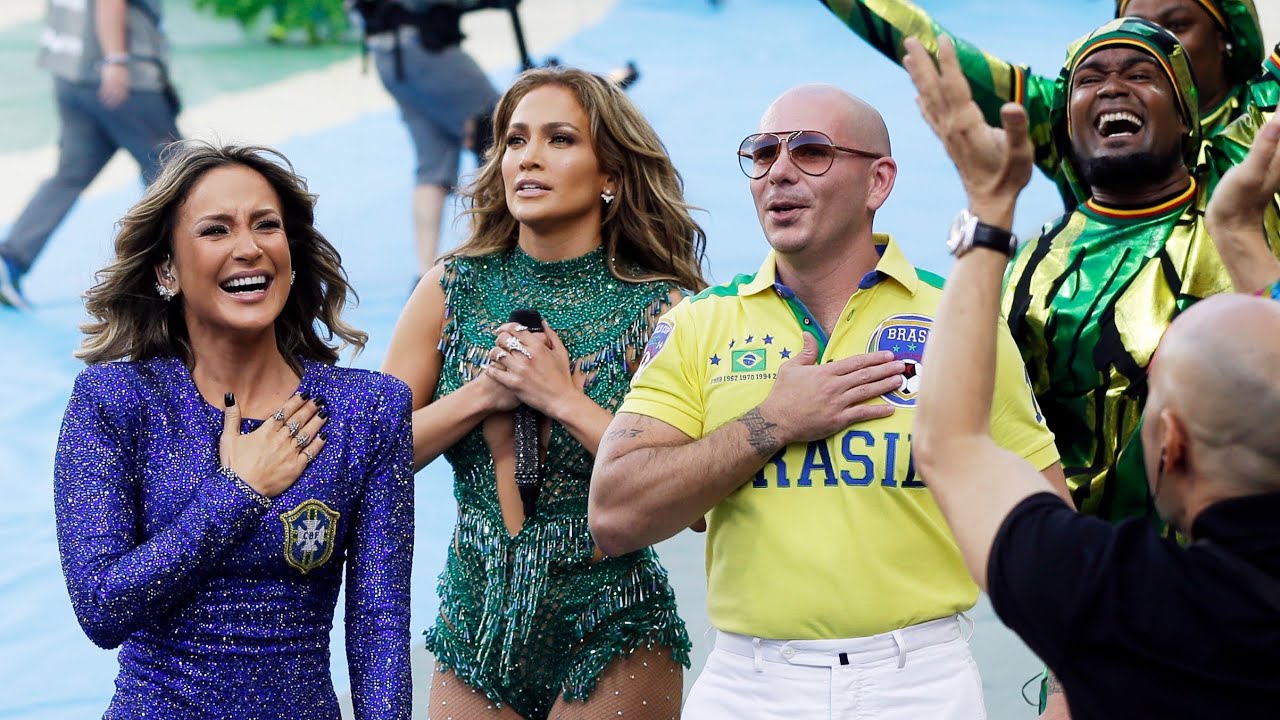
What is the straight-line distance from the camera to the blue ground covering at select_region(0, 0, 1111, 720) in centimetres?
563

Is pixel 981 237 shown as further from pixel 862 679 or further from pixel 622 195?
pixel 622 195

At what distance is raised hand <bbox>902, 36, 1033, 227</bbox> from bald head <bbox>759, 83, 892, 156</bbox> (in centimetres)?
94

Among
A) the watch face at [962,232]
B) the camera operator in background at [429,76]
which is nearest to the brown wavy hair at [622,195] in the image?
the watch face at [962,232]

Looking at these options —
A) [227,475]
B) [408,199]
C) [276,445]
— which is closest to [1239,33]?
[276,445]

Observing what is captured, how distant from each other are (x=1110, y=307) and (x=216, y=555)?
190cm

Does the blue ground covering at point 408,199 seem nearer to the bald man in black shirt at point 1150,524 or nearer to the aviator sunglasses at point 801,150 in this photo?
the aviator sunglasses at point 801,150

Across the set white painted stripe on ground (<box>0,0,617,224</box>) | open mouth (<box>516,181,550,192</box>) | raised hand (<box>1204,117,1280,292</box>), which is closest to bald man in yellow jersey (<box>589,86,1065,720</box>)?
raised hand (<box>1204,117,1280,292</box>)

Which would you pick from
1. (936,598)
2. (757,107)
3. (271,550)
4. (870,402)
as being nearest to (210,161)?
(271,550)

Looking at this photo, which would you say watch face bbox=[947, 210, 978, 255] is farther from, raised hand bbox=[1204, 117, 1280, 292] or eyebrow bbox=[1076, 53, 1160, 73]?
eyebrow bbox=[1076, 53, 1160, 73]

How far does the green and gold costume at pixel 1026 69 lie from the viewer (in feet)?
13.0

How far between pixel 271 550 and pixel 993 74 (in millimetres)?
2327

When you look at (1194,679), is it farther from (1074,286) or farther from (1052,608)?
(1074,286)

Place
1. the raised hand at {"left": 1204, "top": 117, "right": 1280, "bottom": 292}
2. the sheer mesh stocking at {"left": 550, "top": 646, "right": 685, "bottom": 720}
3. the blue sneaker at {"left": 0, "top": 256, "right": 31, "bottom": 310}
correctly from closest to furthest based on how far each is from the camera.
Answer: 1. the raised hand at {"left": 1204, "top": 117, "right": 1280, "bottom": 292}
2. the sheer mesh stocking at {"left": 550, "top": 646, "right": 685, "bottom": 720}
3. the blue sneaker at {"left": 0, "top": 256, "right": 31, "bottom": 310}

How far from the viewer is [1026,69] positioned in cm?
413
